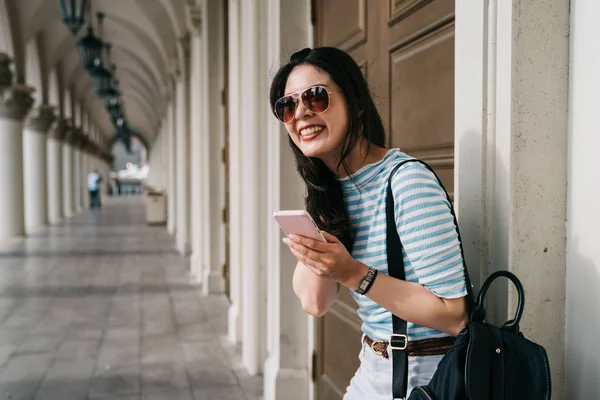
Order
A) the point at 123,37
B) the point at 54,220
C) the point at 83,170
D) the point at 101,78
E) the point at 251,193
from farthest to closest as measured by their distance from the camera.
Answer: the point at 83,170, the point at 123,37, the point at 54,220, the point at 101,78, the point at 251,193

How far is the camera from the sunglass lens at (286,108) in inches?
60.7

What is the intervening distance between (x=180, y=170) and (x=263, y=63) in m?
8.44

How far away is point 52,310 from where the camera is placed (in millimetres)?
7105

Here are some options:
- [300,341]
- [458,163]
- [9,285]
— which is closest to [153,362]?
[300,341]

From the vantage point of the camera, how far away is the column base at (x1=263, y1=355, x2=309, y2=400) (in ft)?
13.0

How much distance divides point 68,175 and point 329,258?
1020 inches

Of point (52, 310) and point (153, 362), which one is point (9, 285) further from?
point (153, 362)

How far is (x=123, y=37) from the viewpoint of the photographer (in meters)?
22.0

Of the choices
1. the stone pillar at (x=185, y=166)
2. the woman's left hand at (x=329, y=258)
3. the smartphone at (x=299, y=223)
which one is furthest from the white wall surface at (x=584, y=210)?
the stone pillar at (x=185, y=166)

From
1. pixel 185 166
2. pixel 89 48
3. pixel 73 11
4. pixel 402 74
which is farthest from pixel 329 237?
pixel 185 166

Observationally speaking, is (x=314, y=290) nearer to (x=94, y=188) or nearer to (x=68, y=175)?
(x=68, y=175)

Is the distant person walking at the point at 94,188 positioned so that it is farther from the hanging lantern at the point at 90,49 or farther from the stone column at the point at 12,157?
the hanging lantern at the point at 90,49

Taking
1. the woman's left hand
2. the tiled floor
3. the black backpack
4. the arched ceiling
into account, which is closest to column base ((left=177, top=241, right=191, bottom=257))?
the tiled floor

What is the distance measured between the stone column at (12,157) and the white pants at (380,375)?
14173 mm
